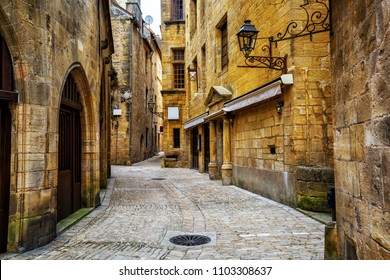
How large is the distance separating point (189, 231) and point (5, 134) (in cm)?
299

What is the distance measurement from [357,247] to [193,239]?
100 inches

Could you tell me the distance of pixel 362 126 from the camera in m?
2.76

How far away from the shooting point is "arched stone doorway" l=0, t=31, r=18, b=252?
14.1ft

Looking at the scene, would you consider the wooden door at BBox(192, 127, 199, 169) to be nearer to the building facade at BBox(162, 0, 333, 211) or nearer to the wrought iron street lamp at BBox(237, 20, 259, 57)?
the building facade at BBox(162, 0, 333, 211)

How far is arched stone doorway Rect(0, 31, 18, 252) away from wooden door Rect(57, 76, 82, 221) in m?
1.53

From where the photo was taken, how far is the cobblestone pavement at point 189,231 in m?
4.24

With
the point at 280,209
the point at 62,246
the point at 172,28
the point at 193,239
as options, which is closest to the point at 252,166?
the point at 280,209

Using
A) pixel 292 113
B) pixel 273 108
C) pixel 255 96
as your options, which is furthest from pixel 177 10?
pixel 292 113

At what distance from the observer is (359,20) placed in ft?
9.11

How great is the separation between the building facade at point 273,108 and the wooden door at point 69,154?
13.5 feet

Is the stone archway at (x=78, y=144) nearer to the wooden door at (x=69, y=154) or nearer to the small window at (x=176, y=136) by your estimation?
the wooden door at (x=69, y=154)

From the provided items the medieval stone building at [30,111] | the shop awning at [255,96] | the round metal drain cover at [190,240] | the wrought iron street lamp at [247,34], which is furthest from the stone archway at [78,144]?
the shop awning at [255,96]

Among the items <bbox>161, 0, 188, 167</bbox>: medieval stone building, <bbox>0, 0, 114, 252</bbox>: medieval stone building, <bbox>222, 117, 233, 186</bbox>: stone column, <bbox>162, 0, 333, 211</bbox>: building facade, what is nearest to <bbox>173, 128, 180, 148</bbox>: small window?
<bbox>161, 0, 188, 167</bbox>: medieval stone building

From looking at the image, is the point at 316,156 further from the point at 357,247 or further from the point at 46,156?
the point at 46,156
